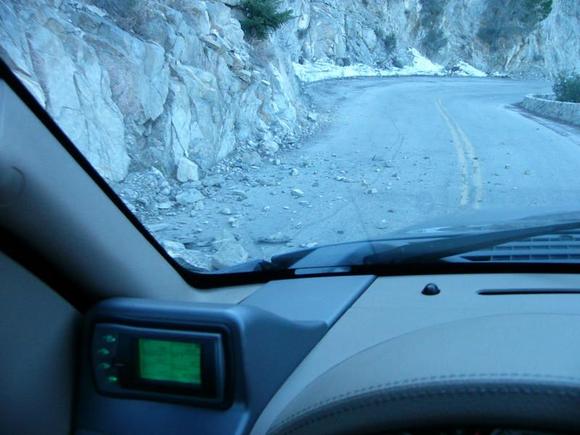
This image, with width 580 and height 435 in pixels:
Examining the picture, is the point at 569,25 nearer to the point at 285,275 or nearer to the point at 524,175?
the point at 524,175

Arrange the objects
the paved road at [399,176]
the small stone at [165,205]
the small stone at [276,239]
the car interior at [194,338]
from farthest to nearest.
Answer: the small stone at [165,205] < the paved road at [399,176] < the small stone at [276,239] < the car interior at [194,338]

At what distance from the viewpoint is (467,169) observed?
35.3 feet

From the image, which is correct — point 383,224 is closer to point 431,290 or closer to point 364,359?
point 431,290

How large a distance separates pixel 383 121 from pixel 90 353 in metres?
15.3

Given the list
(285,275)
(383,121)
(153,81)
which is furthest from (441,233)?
(383,121)

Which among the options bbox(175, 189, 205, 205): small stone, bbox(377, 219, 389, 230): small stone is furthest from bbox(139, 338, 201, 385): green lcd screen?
bbox(175, 189, 205, 205): small stone

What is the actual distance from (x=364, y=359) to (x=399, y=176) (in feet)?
26.8

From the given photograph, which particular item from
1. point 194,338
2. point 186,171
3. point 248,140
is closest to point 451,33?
point 248,140

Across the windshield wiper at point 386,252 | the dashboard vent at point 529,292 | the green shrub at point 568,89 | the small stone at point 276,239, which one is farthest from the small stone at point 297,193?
the green shrub at point 568,89

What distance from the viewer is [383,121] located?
17234 millimetres

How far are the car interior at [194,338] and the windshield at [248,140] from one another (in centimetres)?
64

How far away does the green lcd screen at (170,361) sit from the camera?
2371mm

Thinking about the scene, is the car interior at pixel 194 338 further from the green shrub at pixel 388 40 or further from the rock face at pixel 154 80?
the green shrub at pixel 388 40

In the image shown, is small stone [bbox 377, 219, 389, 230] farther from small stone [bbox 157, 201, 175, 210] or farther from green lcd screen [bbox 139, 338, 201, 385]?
green lcd screen [bbox 139, 338, 201, 385]
